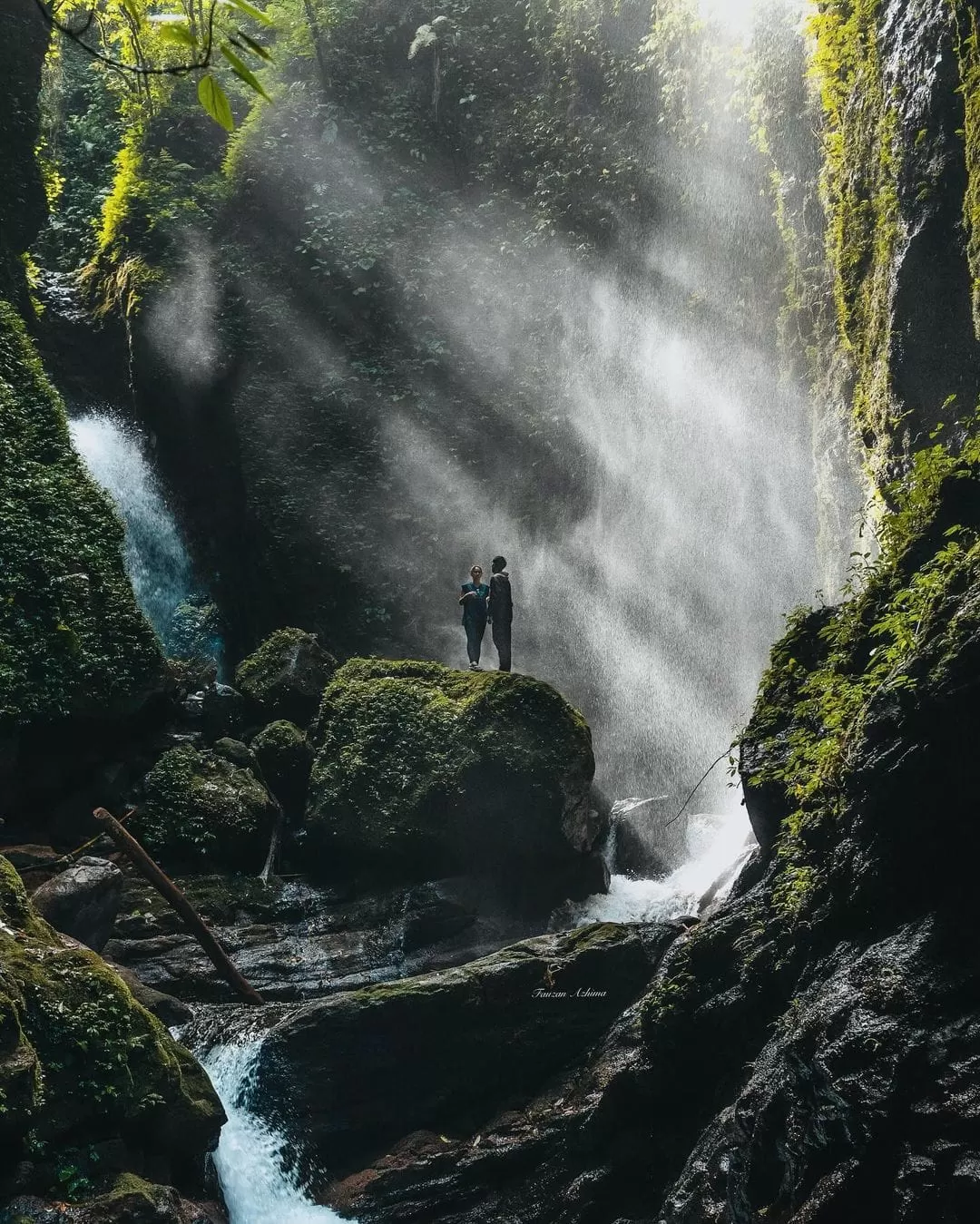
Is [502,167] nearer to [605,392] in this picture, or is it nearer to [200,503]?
[605,392]

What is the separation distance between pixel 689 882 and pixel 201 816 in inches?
248

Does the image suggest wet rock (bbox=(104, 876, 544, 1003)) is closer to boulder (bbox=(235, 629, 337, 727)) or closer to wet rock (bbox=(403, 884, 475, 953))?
wet rock (bbox=(403, 884, 475, 953))

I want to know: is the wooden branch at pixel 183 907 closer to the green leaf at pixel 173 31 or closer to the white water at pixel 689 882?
the white water at pixel 689 882

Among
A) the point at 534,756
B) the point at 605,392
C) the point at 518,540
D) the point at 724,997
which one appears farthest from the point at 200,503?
the point at 724,997

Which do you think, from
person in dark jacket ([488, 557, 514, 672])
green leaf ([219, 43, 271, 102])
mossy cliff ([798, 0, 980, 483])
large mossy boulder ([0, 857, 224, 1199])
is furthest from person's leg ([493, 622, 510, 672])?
green leaf ([219, 43, 271, 102])

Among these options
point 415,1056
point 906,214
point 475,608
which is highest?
point 475,608

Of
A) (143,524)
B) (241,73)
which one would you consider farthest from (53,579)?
(241,73)

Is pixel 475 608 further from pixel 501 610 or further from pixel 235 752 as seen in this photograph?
pixel 235 752

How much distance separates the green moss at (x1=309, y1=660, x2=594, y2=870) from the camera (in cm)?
1244

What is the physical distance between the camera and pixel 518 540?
19.9 metres

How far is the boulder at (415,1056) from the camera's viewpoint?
8.76 meters

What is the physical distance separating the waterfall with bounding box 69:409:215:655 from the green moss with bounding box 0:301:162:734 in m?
3.87

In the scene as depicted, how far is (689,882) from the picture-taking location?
1336 cm

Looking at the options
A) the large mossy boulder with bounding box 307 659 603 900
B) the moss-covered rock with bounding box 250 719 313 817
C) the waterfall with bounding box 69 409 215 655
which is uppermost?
the waterfall with bounding box 69 409 215 655
